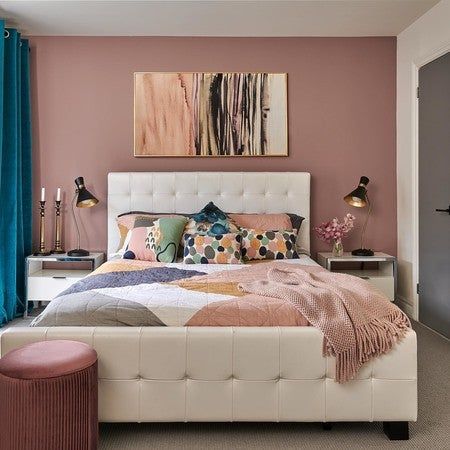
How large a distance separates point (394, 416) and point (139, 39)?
142 inches

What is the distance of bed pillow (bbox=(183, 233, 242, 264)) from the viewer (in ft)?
11.6

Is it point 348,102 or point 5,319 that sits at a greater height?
point 348,102

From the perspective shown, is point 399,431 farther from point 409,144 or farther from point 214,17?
point 214,17

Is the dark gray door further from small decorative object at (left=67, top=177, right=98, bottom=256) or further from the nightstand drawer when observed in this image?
the nightstand drawer

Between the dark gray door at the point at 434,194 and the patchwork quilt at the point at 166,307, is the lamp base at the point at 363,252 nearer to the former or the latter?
the dark gray door at the point at 434,194

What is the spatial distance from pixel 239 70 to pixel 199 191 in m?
1.13

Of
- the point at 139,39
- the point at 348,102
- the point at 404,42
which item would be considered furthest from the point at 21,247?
the point at 404,42

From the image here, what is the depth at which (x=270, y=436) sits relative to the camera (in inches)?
88.4

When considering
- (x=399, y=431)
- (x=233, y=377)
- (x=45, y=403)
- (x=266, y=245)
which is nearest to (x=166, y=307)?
(x=233, y=377)

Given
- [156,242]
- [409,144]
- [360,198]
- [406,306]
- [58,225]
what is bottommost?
[406,306]

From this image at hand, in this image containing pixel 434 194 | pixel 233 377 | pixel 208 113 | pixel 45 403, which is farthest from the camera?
pixel 208 113

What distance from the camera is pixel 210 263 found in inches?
139

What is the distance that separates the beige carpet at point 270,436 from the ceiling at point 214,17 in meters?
2.85

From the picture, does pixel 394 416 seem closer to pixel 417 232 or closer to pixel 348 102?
pixel 417 232
